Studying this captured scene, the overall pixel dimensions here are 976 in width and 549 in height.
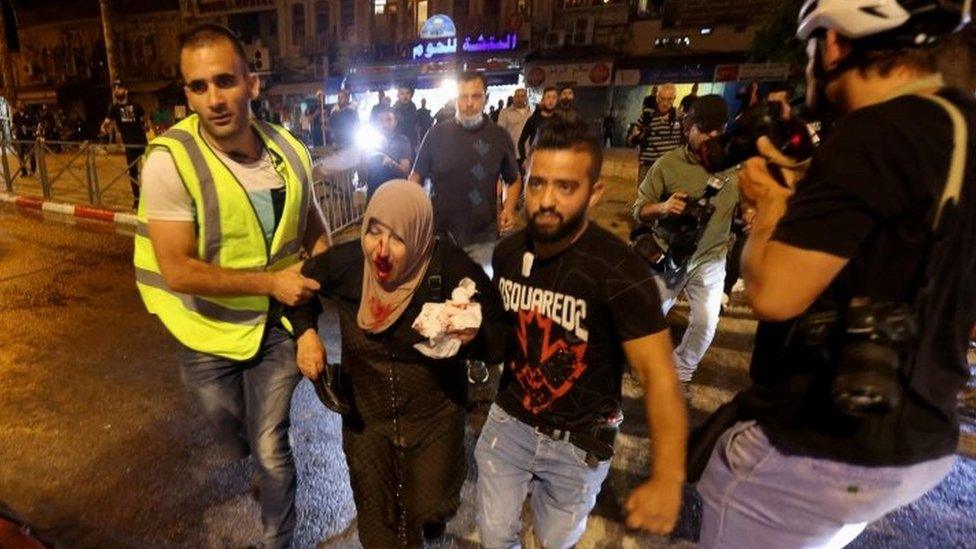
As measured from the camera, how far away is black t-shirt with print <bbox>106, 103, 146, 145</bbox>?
10.0 meters

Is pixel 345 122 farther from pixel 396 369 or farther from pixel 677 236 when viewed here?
pixel 396 369

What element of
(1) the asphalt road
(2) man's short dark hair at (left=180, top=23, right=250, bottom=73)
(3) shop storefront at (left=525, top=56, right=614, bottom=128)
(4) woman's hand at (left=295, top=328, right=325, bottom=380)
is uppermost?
(3) shop storefront at (left=525, top=56, right=614, bottom=128)

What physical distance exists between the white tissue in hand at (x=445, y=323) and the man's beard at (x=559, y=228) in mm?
327

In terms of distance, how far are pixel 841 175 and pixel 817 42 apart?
40cm

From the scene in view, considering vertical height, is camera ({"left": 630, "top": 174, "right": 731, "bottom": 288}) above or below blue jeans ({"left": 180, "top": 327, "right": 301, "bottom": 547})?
above

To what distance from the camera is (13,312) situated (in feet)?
17.2

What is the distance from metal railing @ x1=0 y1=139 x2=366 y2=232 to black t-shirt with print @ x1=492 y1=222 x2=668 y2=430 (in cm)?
533

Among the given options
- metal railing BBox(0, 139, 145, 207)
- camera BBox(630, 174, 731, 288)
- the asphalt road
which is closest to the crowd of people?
the asphalt road

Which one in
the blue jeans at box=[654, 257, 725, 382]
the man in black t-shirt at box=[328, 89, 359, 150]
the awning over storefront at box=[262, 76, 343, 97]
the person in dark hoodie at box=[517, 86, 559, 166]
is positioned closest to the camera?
the blue jeans at box=[654, 257, 725, 382]

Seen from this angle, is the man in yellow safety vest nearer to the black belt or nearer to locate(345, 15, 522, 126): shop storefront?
the black belt

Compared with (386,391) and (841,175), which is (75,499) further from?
(841,175)

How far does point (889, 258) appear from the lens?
1150mm

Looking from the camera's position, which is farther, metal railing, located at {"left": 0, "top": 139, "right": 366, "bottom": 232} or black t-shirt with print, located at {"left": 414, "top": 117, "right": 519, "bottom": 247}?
metal railing, located at {"left": 0, "top": 139, "right": 366, "bottom": 232}

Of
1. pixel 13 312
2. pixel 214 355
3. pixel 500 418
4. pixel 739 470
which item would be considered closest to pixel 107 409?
pixel 214 355
